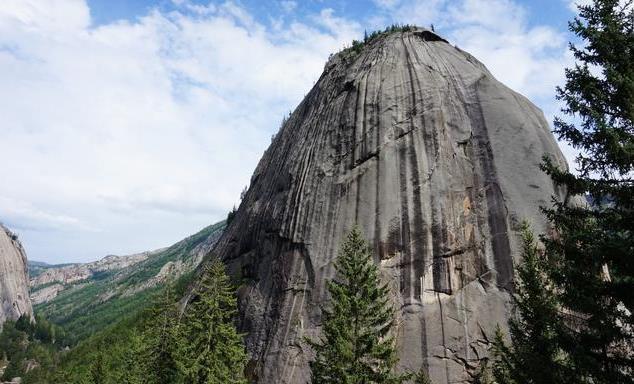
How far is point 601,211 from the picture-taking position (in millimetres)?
12211

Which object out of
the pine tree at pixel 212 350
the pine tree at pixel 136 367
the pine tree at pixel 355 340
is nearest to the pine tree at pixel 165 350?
the pine tree at pixel 136 367

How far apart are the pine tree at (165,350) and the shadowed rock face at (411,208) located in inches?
195

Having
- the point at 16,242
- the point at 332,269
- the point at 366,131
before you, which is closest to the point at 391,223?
the point at 332,269

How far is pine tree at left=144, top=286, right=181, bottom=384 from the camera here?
31094mm

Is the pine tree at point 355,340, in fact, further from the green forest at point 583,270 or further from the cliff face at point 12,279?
the cliff face at point 12,279

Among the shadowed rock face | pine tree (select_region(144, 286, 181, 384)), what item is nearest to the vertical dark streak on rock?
the shadowed rock face

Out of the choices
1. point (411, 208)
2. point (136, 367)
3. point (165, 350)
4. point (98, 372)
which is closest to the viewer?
point (165, 350)

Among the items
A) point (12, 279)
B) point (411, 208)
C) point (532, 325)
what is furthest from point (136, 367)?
point (12, 279)

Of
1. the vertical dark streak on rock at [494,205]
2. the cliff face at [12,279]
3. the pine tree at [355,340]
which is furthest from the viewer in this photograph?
the cliff face at [12,279]

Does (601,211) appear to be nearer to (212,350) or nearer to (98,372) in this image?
(212,350)

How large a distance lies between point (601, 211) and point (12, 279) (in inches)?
8188

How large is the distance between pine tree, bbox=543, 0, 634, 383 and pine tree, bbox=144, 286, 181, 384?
24844mm

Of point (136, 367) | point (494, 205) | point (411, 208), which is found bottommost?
point (136, 367)

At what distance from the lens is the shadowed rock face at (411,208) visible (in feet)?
95.9
